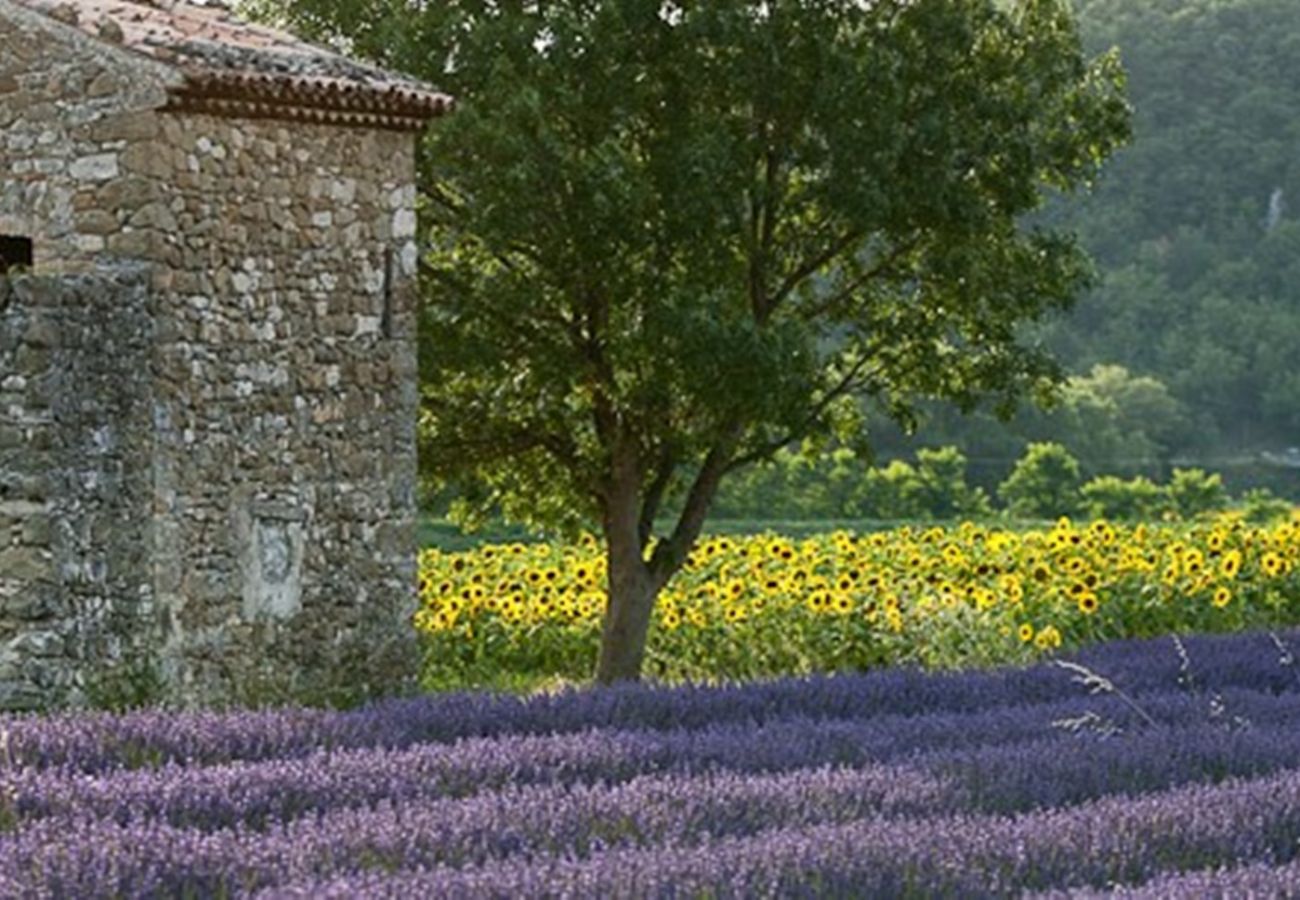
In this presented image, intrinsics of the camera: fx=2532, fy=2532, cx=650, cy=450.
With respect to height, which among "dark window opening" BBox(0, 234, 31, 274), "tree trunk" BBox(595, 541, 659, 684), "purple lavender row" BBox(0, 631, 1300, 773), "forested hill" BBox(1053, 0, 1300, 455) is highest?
"forested hill" BBox(1053, 0, 1300, 455)

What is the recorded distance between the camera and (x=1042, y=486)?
41156 millimetres

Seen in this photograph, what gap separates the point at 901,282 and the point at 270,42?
16.8 ft

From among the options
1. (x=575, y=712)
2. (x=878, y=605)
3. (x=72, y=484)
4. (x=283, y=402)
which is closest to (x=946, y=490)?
(x=878, y=605)

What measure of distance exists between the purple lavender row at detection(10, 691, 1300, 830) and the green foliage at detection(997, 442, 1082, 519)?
105ft

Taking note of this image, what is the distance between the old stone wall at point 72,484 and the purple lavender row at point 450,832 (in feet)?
15.7

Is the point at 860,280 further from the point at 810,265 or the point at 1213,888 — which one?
the point at 1213,888

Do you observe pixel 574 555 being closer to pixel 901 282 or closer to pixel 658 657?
pixel 658 657

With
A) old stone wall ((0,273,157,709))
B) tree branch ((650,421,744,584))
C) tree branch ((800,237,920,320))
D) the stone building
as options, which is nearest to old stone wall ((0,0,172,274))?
the stone building

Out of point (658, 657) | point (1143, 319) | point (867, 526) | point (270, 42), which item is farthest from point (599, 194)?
point (1143, 319)

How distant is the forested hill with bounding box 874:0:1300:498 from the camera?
49469 millimetres

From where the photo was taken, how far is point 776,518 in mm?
40125

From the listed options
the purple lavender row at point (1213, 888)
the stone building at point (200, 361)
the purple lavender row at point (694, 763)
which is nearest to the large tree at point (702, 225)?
the stone building at point (200, 361)

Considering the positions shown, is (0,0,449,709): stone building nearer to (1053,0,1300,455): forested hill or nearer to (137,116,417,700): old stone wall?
(137,116,417,700): old stone wall

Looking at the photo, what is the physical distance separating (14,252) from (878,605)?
677cm
